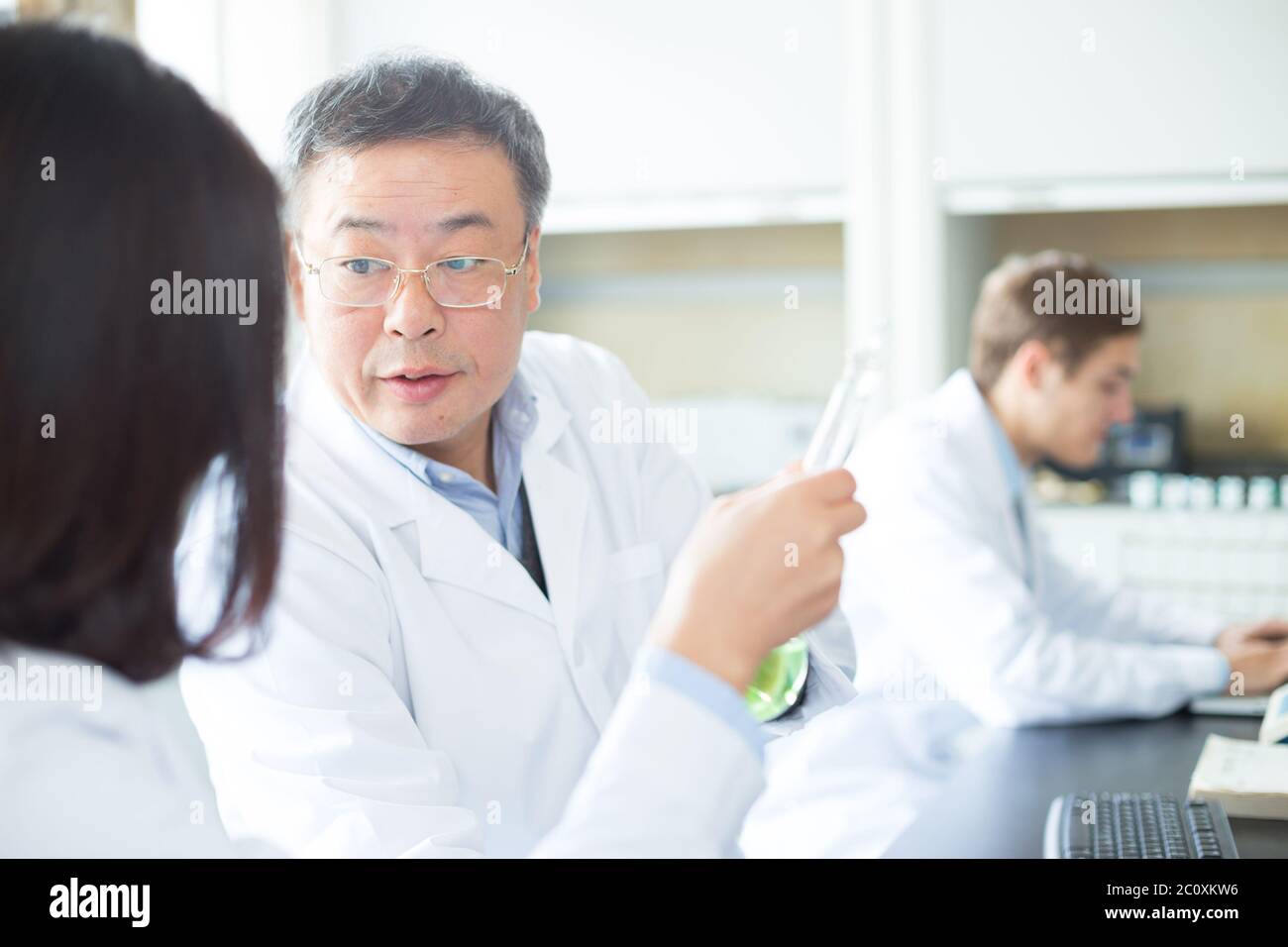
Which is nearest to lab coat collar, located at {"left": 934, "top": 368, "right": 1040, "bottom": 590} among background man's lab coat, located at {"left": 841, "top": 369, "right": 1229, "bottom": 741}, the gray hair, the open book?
background man's lab coat, located at {"left": 841, "top": 369, "right": 1229, "bottom": 741}

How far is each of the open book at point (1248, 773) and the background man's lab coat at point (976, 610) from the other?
0.55 feet

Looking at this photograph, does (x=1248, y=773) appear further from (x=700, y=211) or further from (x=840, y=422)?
(x=700, y=211)

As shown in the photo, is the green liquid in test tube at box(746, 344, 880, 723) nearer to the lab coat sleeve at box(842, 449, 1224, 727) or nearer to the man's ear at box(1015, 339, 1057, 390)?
the lab coat sleeve at box(842, 449, 1224, 727)

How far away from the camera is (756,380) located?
295 centimetres

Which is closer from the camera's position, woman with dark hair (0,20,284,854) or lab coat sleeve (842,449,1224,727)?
woman with dark hair (0,20,284,854)

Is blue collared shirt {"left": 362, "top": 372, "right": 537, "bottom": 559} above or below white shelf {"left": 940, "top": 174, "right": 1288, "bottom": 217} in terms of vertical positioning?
below

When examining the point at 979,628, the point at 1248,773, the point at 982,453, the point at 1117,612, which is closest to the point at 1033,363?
the point at 982,453

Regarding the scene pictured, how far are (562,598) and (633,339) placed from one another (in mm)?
2058

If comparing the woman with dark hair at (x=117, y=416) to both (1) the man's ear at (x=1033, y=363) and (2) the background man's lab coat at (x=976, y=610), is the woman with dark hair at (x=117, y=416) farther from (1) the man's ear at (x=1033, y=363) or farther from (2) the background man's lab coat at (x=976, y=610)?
(1) the man's ear at (x=1033, y=363)

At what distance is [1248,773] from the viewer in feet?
3.79

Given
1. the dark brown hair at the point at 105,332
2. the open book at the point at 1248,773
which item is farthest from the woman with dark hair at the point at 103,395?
the open book at the point at 1248,773

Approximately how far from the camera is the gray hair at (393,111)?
2.97 ft

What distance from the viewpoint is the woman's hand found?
663mm
